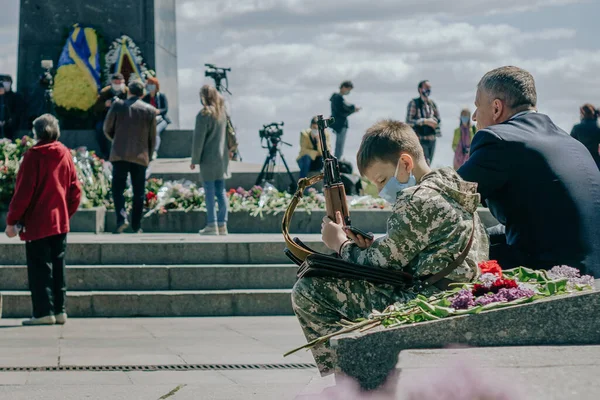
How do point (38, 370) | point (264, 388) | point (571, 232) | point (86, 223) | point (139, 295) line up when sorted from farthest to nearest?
point (86, 223) < point (139, 295) < point (38, 370) < point (264, 388) < point (571, 232)

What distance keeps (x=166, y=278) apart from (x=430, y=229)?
679 centimetres

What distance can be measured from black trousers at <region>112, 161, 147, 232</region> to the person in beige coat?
669mm

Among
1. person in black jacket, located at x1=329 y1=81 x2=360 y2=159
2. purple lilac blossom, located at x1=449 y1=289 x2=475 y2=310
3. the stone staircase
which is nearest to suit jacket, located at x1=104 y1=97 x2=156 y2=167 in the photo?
the stone staircase

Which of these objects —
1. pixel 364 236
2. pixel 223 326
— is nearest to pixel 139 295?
pixel 223 326

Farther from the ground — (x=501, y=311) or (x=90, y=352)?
(x=501, y=311)

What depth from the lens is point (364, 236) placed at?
15.3ft

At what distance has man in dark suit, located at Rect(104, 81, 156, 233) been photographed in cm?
1324

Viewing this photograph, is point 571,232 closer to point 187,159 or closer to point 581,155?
point 581,155

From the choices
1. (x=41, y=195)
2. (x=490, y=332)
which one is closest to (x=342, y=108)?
(x=41, y=195)

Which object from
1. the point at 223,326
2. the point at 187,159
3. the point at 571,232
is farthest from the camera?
the point at 187,159

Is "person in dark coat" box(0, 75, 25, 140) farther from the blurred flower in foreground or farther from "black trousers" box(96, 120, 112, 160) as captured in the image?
the blurred flower in foreground

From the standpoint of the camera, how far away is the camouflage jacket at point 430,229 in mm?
4418

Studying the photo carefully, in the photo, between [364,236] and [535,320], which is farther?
[364,236]

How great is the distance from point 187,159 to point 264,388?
1307cm
